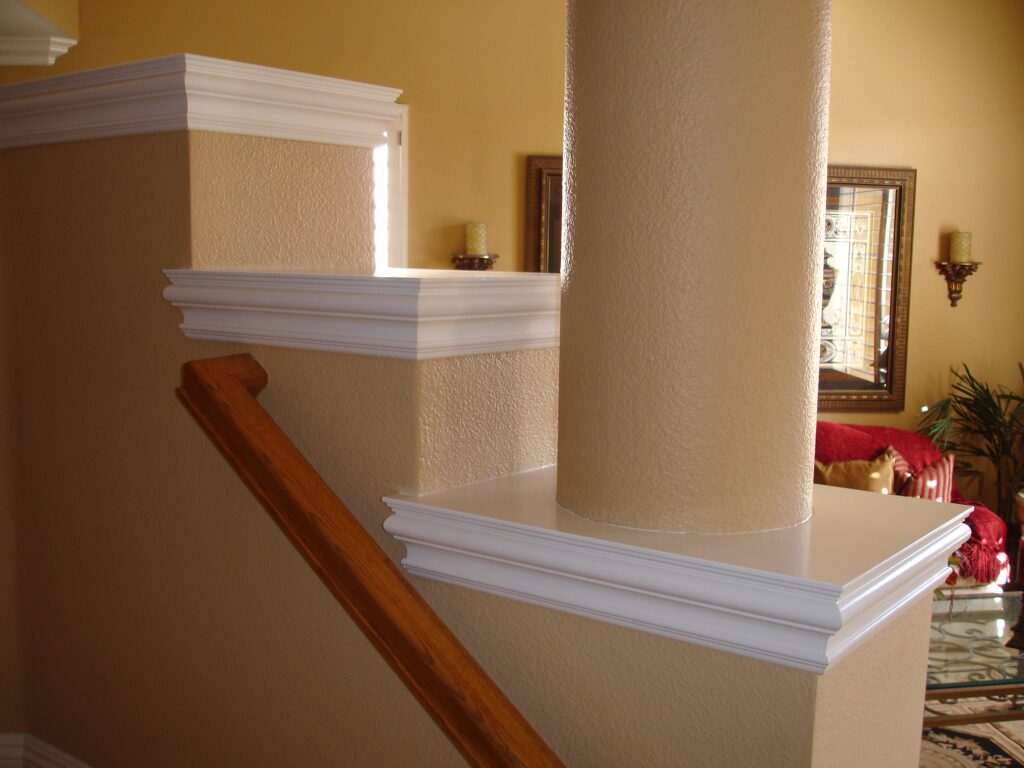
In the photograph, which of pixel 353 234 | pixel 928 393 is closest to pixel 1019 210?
pixel 928 393

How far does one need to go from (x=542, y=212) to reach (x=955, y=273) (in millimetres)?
2318

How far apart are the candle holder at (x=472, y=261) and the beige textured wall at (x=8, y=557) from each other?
11.1 ft

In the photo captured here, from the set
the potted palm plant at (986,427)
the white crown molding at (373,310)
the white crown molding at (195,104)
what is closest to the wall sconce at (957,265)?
the potted palm plant at (986,427)

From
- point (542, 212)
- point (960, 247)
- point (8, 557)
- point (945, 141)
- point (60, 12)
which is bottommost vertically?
point (8, 557)

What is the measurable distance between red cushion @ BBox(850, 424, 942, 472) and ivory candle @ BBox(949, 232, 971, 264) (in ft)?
3.56

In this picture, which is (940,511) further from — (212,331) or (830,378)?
(830,378)

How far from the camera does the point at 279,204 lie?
1559 millimetres

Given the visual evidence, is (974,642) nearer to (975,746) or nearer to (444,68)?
(975,746)

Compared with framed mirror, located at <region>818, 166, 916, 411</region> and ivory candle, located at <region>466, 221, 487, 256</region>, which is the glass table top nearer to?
framed mirror, located at <region>818, 166, 916, 411</region>

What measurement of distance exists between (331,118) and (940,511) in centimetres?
102

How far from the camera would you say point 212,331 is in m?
1.47

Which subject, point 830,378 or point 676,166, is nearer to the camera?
point 676,166

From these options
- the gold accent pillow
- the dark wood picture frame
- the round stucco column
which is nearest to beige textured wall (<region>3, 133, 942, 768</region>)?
the round stucco column

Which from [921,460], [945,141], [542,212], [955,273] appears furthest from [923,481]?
[542,212]
